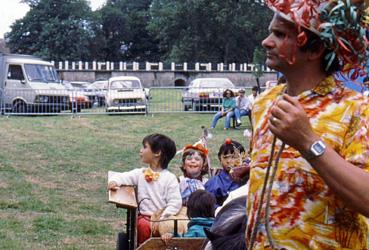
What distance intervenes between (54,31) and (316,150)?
85.4 meters

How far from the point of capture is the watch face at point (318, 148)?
6.43ft

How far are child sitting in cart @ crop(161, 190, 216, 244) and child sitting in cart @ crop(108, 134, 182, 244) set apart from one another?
42 centimetres

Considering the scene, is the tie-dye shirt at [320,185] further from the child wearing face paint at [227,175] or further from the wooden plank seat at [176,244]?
the child wearing face paint at [227,175]

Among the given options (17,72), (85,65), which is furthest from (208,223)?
(85,65)

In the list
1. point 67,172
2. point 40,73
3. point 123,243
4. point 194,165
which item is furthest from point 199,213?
point 40,73

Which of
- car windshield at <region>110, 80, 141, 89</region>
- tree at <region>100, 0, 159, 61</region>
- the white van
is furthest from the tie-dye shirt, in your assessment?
tree at <region>100, 0, 159, 61</region>

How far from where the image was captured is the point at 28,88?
85.4 ft

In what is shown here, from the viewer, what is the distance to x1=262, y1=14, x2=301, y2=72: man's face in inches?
85.9

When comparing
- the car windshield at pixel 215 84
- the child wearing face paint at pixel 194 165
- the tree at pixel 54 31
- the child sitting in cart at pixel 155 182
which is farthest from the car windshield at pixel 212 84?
the tree at pixel 54 31

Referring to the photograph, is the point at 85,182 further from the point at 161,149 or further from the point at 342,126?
the point at 342,126

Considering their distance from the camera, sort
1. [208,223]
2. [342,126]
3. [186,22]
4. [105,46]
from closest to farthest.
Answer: [342,126] → [208,223] → [186,22] → [105,46]

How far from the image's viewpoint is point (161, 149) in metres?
6.07

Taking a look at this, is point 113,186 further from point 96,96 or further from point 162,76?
point 162,76

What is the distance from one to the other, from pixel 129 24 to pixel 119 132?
7913 centimetres
